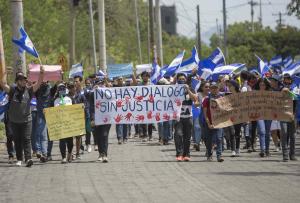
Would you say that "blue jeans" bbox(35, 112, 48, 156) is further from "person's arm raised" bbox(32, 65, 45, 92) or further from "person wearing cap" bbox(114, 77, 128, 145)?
"person wearing cap" bbox(114, 77, 128, 145)

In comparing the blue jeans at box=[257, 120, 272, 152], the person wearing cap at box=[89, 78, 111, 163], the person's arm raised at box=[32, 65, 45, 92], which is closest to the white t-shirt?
the person wearing cap at box=[89, 78, 111, 163]

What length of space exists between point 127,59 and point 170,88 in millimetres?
58248

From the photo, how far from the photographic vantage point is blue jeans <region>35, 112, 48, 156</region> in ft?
63.2

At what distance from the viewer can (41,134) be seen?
1931 centimetres

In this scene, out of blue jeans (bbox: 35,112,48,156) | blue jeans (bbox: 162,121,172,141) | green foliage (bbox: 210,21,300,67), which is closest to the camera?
blue jeans (bbox: 35,112,48,156)

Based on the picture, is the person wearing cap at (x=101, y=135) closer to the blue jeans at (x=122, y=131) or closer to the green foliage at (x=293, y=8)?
the blue jeans at (x=122, y=131)

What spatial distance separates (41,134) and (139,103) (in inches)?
98.7

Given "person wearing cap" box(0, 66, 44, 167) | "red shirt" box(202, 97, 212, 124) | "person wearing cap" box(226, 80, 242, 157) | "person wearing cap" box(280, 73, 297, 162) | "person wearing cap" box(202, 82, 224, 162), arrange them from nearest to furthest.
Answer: "person wearing cap" box(0, 66, 44, 167), "person wearing cap" box(280, 73, 297, 162), "person wearing cap" box(202, 82, 224, 162), "red shirt" box(202, 97, 212, 124), "person wearing cap" box(226, 80, 242, 157)

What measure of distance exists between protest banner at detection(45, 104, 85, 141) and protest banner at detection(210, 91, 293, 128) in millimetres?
2899

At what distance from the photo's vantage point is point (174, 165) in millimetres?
17688

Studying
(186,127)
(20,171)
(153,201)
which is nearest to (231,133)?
(186,127)

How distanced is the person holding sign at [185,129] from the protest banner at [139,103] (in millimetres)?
565

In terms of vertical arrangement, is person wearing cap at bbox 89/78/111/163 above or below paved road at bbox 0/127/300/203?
above

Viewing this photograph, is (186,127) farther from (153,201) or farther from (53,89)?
(153,201)
